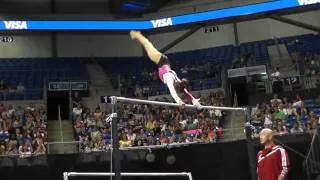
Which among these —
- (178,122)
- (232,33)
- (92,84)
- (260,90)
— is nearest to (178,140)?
(178,122)

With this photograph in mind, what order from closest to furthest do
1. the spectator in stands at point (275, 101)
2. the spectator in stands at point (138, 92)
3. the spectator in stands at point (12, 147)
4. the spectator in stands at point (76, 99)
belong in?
the spectator in stands at point (12, 147)
the spectator in stands at point (275, 101)
the spectator in stands at point (76, 99)
the spectator in stands at point (138, 92)

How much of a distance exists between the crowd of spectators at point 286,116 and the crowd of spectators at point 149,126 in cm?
140

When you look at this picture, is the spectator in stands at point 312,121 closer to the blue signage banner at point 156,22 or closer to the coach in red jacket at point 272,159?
the blue signage banner at point 156,22

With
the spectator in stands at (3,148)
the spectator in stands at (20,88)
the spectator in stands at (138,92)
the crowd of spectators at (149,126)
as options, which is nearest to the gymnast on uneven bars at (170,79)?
the crowd of spectators at (149,126)

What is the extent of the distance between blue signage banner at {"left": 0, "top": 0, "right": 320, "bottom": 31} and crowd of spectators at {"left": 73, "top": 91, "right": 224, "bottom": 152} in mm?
4136

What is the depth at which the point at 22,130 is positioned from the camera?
18.0 m

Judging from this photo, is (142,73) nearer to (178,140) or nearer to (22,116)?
(22,116)

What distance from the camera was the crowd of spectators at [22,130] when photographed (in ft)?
53.3

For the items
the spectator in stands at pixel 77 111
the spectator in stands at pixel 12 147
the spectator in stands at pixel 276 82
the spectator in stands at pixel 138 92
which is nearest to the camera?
the spectator in stands at pixel 12 147

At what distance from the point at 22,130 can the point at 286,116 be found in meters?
9.17

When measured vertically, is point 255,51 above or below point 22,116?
above

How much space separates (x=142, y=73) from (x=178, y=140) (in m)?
8.72

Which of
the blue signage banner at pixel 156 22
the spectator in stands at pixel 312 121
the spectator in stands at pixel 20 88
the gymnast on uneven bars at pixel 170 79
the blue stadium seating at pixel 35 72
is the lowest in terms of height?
the spectator in stands at pixel 312 121

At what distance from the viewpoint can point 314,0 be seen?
21.2 metres
